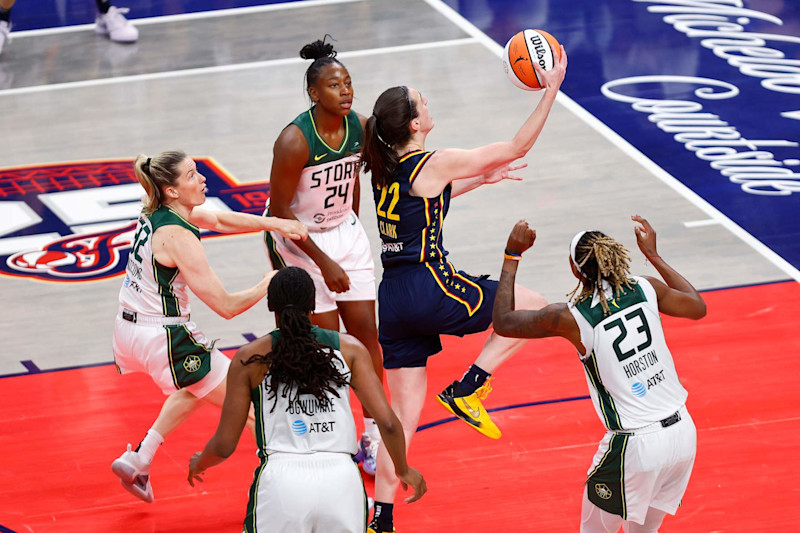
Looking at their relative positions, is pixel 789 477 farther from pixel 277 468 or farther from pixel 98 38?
pixel 98 38

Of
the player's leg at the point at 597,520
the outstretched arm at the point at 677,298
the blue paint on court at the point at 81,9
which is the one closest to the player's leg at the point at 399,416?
the player's leg at the point at 597,520

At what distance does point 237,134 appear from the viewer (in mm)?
12117

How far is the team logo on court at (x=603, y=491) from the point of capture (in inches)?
203

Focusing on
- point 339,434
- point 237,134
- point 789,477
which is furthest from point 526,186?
point 339,434

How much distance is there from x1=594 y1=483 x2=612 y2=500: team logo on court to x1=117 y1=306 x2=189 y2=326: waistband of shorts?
7.73ft

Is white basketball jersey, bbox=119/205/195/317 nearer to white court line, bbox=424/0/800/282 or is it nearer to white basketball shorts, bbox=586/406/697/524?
white basketball shorts, bbox=586/406/697/524

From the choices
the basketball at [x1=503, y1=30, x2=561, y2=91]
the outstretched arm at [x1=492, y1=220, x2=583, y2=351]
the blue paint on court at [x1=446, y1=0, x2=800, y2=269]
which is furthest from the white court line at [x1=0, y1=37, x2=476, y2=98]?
the outstretched arm at [x1=492, y1=220, x2=583, y2=351]

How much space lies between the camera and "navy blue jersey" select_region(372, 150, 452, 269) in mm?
6023

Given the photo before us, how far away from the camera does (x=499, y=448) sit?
23.1ft

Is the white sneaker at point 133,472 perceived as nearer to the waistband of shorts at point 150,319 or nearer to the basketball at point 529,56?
the waistband of shorts at point 150,319

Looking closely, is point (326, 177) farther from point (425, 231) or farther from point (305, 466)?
point (305, 466)

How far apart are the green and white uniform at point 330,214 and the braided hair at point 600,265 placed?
80.0 inches

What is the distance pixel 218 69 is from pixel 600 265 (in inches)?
377

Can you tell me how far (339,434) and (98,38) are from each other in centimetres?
1150
